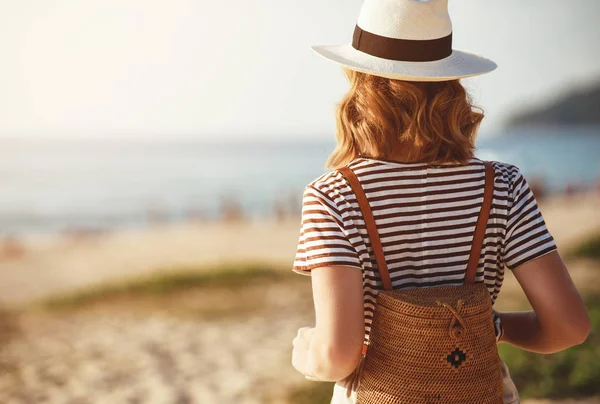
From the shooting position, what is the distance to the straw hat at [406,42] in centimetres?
135

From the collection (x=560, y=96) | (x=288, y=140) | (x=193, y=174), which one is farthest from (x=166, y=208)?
(x=288, y=140)

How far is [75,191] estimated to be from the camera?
980 inches

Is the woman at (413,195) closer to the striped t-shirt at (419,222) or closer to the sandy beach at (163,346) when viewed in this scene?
the striped t-shirt at (419,222)

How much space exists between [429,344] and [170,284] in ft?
21.2

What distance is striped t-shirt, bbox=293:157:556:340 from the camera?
1259mm

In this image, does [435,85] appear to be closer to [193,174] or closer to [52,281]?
[52,281]

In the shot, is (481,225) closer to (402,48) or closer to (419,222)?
(419,222)

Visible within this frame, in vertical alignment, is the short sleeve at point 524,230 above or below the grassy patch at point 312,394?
above

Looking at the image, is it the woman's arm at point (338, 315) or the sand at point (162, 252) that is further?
the sand at point (162, 252)

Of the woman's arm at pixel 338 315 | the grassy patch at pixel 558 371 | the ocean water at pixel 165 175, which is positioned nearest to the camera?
the woman's arm at pixel 338 315

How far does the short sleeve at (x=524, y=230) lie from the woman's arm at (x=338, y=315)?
1.13 ft

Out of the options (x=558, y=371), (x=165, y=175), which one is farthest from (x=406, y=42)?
(x=165, y=175)

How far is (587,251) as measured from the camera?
7621 millimetres

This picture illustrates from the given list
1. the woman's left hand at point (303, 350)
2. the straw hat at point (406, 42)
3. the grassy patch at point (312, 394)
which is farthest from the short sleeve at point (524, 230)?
the grassy patch at point (312, 394)
